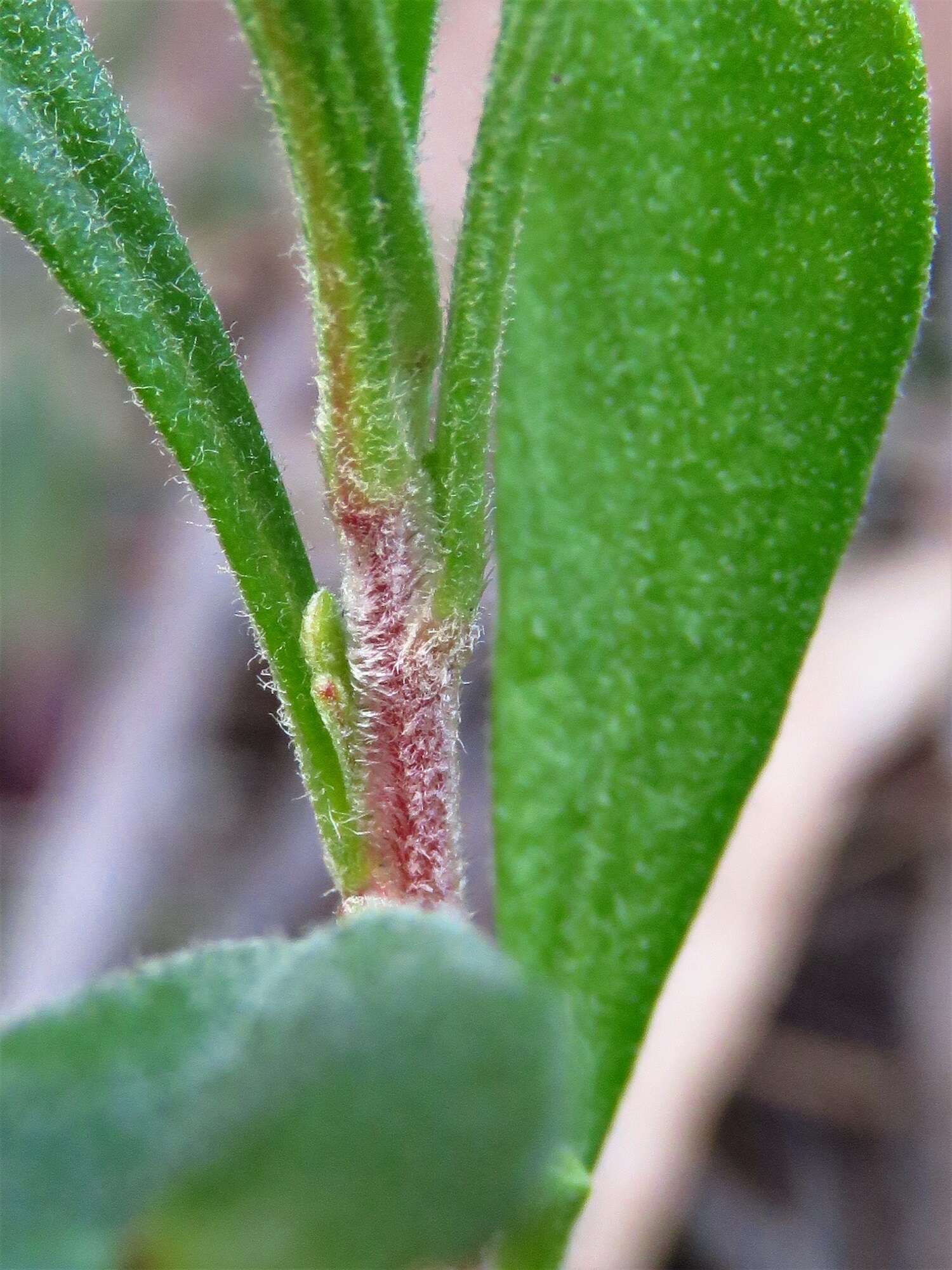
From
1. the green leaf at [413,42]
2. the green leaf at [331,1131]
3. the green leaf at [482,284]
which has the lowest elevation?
the green leaf at [331,1131]

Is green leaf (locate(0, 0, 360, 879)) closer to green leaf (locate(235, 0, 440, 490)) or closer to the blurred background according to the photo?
green leaf (locate(235, 0, 440, 490))

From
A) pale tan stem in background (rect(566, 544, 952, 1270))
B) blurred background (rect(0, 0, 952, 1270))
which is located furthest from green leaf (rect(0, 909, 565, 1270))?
pale tan stem in background (rect(566, 544, 952, 1270))

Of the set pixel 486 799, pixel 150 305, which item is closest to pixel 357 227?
pixel 150 305

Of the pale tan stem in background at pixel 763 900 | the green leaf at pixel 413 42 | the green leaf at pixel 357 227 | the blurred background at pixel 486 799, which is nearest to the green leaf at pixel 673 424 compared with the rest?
the green leaf at pixel 413 42

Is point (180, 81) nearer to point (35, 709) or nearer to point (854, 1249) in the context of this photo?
point (35, 709)

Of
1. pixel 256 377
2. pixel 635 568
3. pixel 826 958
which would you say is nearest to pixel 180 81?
pixel 256 377

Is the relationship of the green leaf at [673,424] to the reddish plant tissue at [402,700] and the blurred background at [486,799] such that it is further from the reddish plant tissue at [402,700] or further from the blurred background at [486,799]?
the blurred background at [486,799]

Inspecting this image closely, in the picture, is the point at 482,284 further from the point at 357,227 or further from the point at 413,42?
the point at 413,42
